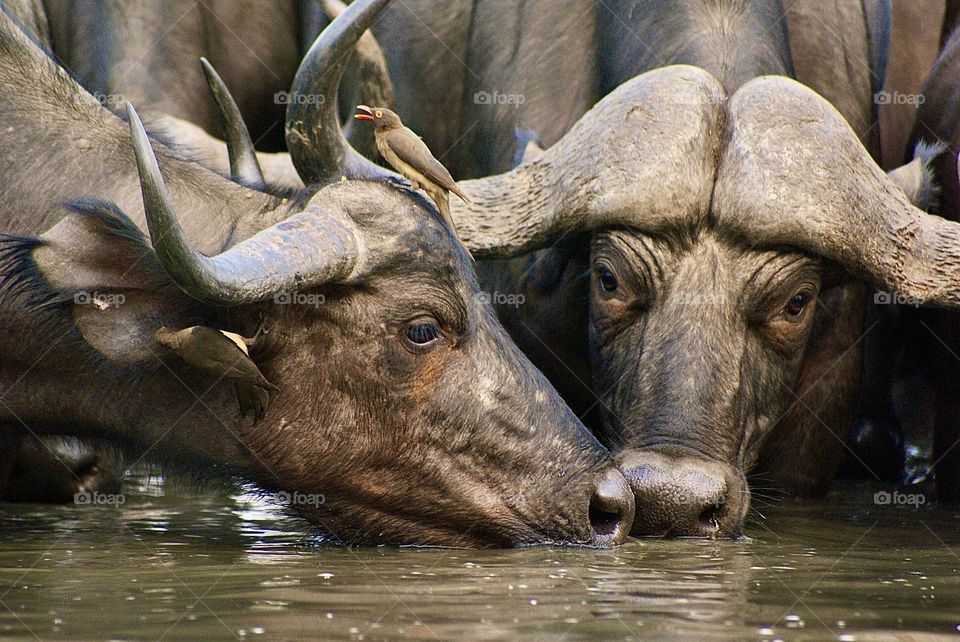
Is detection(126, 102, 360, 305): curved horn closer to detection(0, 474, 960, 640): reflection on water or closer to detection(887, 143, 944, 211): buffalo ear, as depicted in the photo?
detection(0, 474, 960, 640): reflection on water

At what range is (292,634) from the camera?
4.18 metres

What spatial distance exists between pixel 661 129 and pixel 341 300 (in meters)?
1.96

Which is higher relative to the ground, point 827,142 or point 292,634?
point 827,142

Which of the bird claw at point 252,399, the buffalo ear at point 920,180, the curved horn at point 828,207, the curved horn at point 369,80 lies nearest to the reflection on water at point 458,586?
the bird claw at point 252,399

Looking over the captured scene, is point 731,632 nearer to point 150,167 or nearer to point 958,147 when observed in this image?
point 150,167

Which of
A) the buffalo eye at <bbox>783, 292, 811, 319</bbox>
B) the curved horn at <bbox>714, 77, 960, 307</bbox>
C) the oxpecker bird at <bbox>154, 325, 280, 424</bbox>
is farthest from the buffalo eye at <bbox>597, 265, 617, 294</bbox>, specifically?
the oxpecker bird at <bbox>154, 325, 280, 424</bbox>

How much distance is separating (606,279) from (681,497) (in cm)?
136

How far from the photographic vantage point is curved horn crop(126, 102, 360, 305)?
4895 millimetres

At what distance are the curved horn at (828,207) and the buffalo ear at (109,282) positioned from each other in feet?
8.05

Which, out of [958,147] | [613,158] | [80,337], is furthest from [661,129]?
[80,337]

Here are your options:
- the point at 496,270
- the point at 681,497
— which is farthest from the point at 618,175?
the point at 681,497

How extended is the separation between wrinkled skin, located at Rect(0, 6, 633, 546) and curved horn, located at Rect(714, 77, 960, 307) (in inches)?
53.8

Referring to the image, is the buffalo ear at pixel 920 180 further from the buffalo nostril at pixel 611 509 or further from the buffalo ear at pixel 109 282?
the buffalo ear at pixel 109 282

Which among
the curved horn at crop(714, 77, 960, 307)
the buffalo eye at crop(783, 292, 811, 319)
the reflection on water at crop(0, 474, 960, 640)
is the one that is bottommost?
the reflection on water at crop(0, 474, 960, 640)
